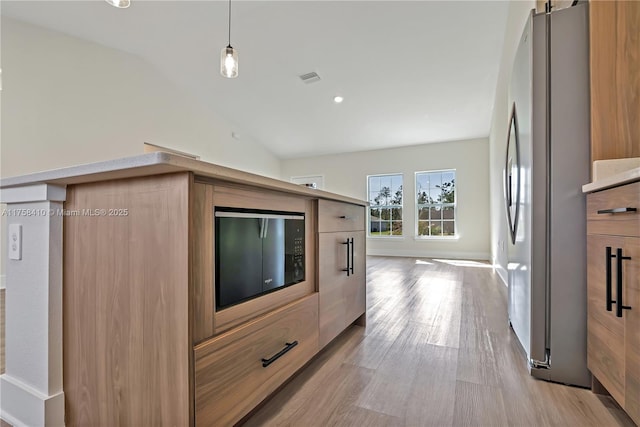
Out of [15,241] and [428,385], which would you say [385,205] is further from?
[15,241]

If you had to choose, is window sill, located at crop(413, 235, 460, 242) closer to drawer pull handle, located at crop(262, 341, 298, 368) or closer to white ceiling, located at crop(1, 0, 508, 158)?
white ceiling, located at crop(1, 0, 508, 158)

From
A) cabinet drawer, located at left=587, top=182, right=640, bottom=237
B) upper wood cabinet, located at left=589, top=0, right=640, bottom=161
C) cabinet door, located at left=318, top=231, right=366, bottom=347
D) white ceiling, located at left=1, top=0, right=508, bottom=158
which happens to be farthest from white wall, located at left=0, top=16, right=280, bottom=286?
cabinet drawer, located at left=587, top=182, right=640, bottom=237

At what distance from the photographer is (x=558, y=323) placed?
1310mm

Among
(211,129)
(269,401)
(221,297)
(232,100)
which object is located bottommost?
(269,401)

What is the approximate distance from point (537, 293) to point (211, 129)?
5888 mm

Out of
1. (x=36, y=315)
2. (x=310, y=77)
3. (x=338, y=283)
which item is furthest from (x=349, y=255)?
(x=310, y=77)

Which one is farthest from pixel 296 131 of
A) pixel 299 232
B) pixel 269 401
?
pixel 269 401

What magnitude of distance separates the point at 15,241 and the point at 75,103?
376 centimetres

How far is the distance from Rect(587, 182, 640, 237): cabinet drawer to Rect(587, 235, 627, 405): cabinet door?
4cm

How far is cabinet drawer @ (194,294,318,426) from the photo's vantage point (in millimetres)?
769

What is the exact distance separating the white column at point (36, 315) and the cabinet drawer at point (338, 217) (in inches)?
39.4

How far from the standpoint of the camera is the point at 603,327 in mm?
1120

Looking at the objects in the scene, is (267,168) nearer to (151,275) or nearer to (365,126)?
(365,126)

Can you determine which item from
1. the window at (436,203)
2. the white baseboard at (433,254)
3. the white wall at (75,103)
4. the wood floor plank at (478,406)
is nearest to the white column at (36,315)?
the wood floor plank at (478,406)
